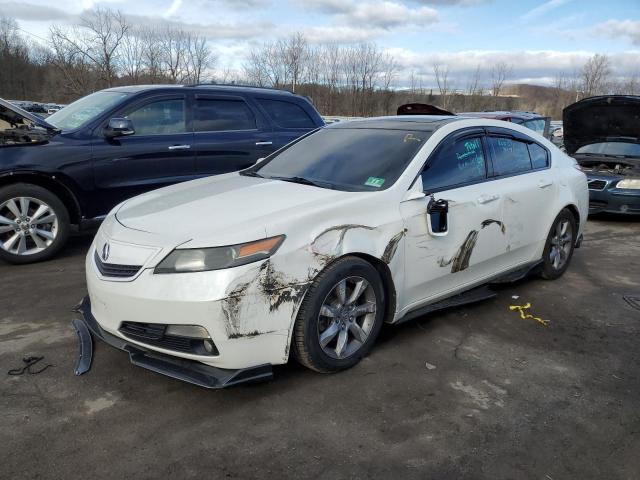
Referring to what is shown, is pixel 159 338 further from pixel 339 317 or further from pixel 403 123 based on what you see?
pixel 403 123

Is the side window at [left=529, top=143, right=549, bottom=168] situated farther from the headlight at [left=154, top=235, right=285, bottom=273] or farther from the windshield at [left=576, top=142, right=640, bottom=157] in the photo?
the windshield at [left=576, top=142, right=640, bottom=157]

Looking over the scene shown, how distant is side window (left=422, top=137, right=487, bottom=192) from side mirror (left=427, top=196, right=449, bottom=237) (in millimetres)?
138

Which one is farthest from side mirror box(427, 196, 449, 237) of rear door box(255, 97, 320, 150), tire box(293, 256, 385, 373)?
rear door box(255, 97, 320, 150)

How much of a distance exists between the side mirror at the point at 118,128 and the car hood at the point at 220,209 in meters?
1.78

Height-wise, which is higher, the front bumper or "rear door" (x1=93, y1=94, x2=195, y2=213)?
"rear door" (x1=93, y1=94, x2=195, y2=213)

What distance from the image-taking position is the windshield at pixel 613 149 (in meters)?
9.13

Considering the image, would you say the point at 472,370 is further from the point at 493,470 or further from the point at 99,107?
the point at 99,107

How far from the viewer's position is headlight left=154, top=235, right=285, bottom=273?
2.72 meters

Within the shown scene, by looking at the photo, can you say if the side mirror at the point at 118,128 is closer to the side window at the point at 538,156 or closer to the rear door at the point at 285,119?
the rear door at the point at 285,119

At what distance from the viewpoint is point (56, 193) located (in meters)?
5.35

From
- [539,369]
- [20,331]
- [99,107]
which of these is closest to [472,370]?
[539,369]

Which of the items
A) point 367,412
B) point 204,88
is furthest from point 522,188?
point 204,88

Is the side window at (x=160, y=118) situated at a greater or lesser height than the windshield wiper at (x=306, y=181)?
greater

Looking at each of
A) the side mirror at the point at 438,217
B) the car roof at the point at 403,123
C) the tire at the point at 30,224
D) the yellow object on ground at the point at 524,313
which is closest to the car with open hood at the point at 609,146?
the yellow object on ground at the point at 524,313
